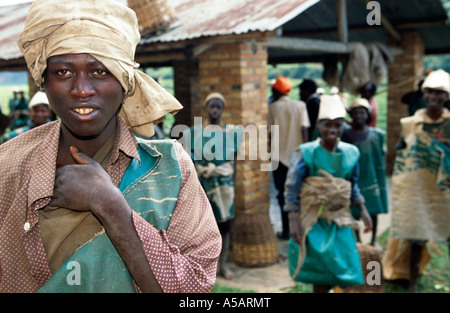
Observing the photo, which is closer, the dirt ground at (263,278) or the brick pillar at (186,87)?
the dirt ground at (263,278)

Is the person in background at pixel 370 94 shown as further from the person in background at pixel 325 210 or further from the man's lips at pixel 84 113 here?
the man's lips at pixel 84 113

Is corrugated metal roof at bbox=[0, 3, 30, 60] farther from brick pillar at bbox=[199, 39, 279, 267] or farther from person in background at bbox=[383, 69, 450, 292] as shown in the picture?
person in background at bbox=[383, 69, 450, 292]

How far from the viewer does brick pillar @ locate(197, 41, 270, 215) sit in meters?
5.75

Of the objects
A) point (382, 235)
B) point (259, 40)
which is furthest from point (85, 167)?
point (382, 235)

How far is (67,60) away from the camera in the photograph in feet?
4.26

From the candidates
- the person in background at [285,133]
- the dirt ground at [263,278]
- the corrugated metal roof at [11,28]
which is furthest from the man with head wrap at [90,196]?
the corrugated metal roof at [11,28]

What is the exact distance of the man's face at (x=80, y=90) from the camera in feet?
4.27

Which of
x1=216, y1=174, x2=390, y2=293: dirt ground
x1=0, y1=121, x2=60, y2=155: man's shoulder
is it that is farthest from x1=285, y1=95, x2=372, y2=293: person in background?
x1=0, y1=121, x2=60, y2=155: man's shoulder

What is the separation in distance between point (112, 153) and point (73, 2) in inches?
16.3

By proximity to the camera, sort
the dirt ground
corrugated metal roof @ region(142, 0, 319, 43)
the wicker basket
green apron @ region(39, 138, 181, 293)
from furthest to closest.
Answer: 1. the wicker basket
2. corrugated metal roof @ region(142, 0, 319, 43)
3. the dirt ground
4. green apron @ region(39, 138, 181, 293)

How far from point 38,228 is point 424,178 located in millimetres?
4294

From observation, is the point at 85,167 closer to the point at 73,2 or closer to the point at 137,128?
the point at 137,128

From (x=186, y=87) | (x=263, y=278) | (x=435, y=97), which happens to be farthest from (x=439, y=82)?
(x=186, y=87)

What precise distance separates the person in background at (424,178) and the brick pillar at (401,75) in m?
5.78
